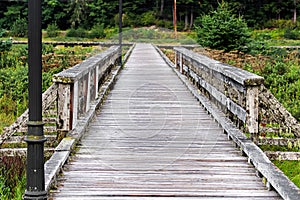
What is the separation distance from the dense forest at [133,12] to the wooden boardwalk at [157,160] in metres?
50.5

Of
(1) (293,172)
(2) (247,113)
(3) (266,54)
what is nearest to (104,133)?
(2) (247,113)

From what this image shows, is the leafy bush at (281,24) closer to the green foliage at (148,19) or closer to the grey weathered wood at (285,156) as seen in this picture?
the green foliage at (148,19)

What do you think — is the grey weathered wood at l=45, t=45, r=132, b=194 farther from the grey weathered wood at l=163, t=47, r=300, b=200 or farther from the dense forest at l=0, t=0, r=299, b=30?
the dense forest at l=0, t=0, r=299, b=30

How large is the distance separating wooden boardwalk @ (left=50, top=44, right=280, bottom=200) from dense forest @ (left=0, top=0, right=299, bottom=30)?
1987 inches

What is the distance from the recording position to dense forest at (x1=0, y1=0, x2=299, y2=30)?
5894cm

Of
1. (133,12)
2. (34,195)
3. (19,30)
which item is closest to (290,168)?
(34,195)

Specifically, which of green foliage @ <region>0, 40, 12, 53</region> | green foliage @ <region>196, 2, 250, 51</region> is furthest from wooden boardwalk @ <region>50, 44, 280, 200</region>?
green foliage @ <region>0, 40, 12, 53</region>

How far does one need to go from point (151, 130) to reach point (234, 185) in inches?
94.9

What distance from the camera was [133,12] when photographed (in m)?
63.0

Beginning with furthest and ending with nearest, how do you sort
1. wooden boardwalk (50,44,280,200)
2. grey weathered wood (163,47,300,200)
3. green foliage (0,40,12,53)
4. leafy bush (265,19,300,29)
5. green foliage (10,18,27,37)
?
leafy bush (265,19,300,29) → green foliage (10,18,27,37) → green foliage (0,40,12,53) → wooden boardwalk (50,44,280,200) → grey weathered wood (163,47,300,200)

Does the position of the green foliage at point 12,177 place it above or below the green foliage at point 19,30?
below

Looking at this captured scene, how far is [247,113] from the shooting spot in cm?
602

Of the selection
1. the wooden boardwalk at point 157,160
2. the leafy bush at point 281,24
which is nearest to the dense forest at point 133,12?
the leafy bush at point 281,24

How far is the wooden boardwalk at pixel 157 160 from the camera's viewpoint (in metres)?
4.58
